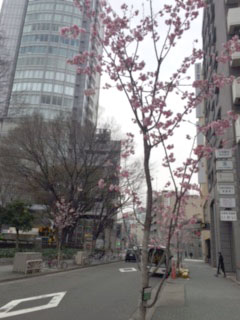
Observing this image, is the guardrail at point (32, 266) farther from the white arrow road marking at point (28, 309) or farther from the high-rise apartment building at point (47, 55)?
the high-rise apartment building at point (47, 55)

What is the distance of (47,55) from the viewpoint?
70562mm

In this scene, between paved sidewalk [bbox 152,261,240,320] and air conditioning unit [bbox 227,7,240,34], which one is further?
air conditioning unit [bbox 227,7,240,34]

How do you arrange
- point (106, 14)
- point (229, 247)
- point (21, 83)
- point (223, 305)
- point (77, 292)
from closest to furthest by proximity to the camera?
point (106, 14) < point (223, 305) < point (77, 292) < point (229, 247) < point (21, 83)

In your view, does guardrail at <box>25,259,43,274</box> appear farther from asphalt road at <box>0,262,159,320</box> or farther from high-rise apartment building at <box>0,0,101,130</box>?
high-rise apartment building at <box>0,0,101,130</box>

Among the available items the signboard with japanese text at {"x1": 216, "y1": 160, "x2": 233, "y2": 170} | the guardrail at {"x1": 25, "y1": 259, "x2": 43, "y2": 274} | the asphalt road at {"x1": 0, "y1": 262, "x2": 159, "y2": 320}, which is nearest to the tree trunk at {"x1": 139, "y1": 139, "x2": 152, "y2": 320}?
the asphalt road at {"x1": 0, "y1": 262, "x2": 159, "y2": 320}

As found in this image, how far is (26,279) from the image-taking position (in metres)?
14.1

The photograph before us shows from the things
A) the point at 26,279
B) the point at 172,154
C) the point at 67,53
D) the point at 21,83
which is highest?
the point at 67,53

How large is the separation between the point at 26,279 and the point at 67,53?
6850 centimetres

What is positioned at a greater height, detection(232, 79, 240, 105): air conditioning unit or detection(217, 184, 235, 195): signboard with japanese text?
detection(232, 79, 240, 105): air conditioning unit

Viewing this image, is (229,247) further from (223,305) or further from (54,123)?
(54,123)

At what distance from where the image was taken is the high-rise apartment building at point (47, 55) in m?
67.2

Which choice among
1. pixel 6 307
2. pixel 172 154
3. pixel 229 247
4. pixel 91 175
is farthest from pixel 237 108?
pixel 6 307

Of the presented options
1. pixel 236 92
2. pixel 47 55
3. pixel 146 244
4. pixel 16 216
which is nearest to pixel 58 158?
pixel 16 216

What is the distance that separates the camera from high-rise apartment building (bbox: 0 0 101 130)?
220 feet
